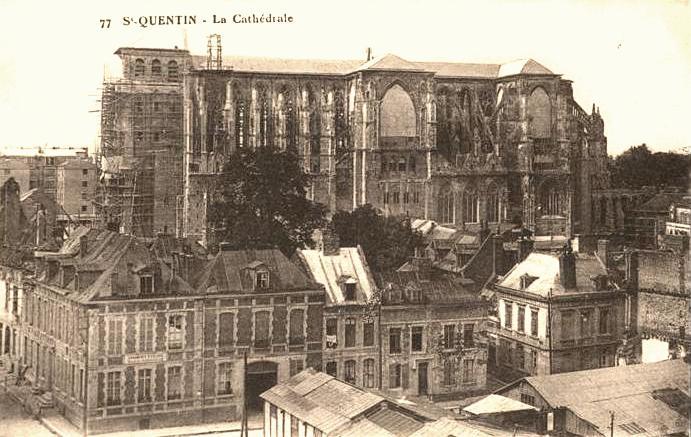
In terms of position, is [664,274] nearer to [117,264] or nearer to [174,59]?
[117,264]

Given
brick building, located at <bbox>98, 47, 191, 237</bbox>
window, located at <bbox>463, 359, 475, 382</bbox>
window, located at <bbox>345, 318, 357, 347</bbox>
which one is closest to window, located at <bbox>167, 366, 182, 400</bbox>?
window, located at <bbox>345, 318, 357, 347</bbox>

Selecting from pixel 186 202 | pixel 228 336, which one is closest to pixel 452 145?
pixel 186 202

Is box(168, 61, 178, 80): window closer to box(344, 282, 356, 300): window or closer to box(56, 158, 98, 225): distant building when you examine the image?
box(56, 158, 98, 225): distant building

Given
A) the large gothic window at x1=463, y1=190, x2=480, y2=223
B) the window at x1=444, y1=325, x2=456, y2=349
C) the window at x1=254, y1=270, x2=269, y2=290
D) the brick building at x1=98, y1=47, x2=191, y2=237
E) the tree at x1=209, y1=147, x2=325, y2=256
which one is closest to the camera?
the window at x1=254, y1=270, x2=269, y2=290

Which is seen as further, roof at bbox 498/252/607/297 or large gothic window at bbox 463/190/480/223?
large gothic window at bbox 463/190/480/223

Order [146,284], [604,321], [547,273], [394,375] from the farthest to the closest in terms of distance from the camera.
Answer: [547,273]
[604,321]
[394,375]
[146,284]

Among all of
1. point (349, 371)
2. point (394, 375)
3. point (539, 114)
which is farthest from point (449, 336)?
point (539, 114)

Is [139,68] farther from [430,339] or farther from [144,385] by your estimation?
[144,385]
